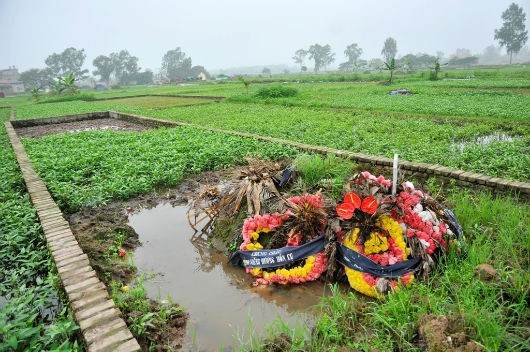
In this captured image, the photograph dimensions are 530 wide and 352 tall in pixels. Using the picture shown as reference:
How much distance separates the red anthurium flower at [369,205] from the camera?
3213 mm

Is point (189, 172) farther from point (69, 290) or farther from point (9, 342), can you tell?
point (9, 342)

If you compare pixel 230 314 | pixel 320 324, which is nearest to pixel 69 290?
pixel 230 314

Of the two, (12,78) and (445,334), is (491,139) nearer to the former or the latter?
(445,334)

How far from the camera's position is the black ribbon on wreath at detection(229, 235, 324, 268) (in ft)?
11.3

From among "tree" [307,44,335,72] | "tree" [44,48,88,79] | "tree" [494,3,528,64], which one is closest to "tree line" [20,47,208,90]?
"tree" [44,48,88,79]

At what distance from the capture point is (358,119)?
40.1ft

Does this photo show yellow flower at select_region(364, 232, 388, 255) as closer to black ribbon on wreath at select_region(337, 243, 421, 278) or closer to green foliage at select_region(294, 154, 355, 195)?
black ribbon on wreath at select_region(337, 243, 421, 278)

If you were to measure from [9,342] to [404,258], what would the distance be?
305 centimetres

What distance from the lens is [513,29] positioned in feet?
278

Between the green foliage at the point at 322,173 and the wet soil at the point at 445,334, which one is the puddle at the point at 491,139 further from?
the wet soil at the point at 445,334

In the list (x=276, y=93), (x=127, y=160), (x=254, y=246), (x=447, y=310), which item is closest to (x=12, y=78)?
(x=276, y=93)

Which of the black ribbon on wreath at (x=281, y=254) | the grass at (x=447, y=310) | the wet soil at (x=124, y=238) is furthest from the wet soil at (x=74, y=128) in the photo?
the grass at (x=447, y=310)

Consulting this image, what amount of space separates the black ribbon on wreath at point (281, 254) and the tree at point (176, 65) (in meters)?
115

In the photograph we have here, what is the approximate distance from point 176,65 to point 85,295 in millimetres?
131991
